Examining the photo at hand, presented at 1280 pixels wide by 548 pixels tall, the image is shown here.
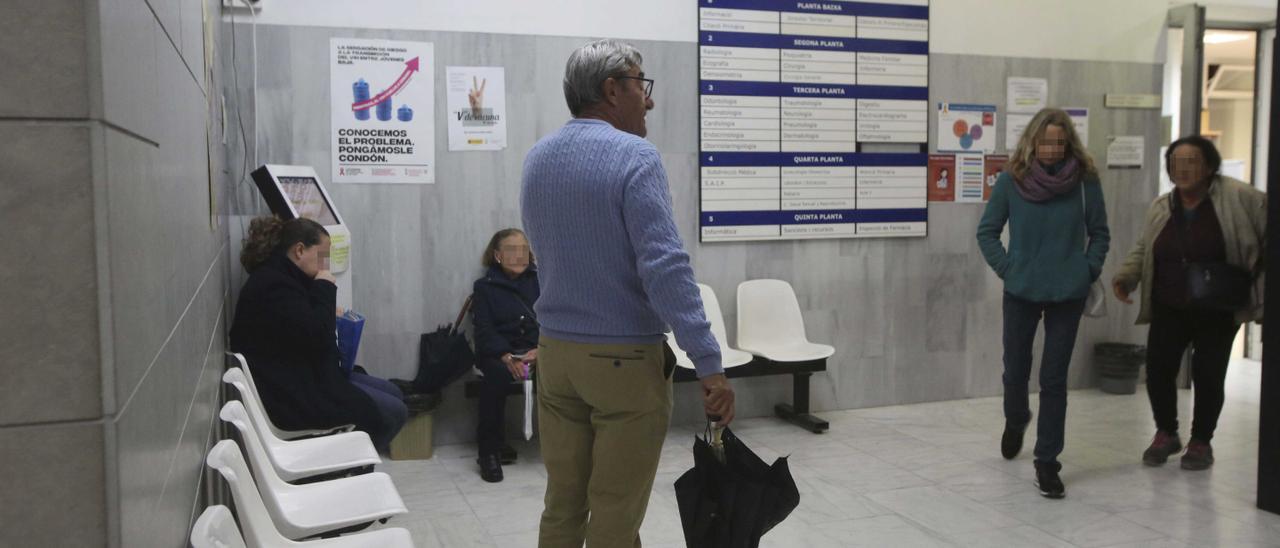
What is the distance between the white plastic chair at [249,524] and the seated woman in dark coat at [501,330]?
2294 mm

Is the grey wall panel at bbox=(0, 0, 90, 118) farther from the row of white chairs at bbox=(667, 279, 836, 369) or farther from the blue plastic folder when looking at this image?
the row of white chairs at bbox=(667, 279, 836, 369)

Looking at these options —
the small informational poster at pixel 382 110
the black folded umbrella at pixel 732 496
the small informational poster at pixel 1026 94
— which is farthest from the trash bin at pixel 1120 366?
the black folded umbrella at pixel 732 496

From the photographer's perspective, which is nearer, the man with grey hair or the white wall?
the man with grey hair

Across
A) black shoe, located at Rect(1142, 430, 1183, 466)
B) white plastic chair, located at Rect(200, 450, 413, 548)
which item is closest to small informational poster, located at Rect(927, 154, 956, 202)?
black shoe, located at Rect(1142, 430, 1183, 466)

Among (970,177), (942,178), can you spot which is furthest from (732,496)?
(970,177)

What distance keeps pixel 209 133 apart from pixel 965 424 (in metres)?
4.42

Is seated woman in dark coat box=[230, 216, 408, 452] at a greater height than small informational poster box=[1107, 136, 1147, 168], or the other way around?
small informational poster box=[1107, 136, 1147, 168]

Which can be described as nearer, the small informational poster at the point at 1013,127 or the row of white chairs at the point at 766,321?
the row of white chairs at the point at 766,321

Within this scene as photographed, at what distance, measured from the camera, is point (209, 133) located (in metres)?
3.08

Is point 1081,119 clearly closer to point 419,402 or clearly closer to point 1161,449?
point 1161,449

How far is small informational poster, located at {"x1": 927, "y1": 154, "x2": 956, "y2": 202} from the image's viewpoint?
6316 mm

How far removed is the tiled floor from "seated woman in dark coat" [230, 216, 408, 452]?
24.6 inches

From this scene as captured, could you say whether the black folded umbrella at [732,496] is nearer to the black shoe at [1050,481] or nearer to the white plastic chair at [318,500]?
the white plastic chair at [318,500]

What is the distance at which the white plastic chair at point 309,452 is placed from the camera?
297 cm
